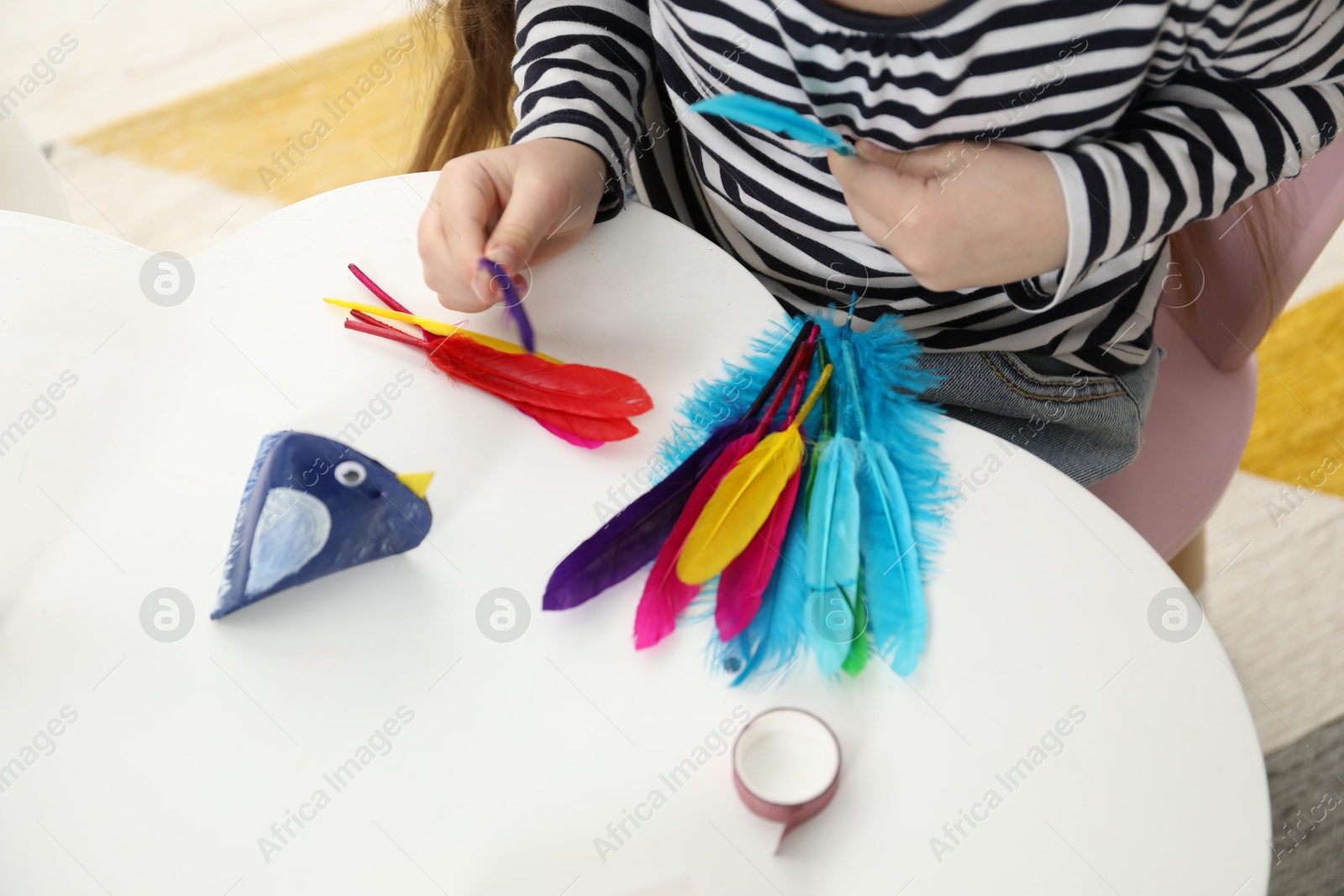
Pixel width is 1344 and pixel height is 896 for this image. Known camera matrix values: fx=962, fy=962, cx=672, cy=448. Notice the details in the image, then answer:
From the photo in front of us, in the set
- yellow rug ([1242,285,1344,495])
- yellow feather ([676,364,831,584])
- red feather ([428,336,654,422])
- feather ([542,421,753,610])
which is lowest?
yellow rug ([1242,285,1344,495])

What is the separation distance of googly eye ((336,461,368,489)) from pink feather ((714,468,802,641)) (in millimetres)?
256

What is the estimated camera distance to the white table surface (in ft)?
1.82

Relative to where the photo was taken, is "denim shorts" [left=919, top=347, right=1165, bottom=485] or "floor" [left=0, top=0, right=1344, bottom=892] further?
"floor" [left=0, top=0, right=1344, bottom=892]

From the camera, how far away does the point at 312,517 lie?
0.65 m

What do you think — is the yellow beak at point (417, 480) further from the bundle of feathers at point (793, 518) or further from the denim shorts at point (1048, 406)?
the denim shorts at point (1048, 406)

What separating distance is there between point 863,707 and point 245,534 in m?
0.42

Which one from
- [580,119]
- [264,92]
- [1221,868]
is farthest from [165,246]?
[1221,868]

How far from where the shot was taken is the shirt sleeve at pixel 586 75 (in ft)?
2.69

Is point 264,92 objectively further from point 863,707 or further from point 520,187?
point 863,707

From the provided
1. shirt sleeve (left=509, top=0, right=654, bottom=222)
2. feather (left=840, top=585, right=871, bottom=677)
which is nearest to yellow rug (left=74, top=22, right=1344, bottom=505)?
shirt sleeve (left=509, top=0, right=654, bottom=222)

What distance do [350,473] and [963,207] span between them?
18.5 inches

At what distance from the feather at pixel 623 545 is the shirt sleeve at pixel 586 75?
0.26 metres

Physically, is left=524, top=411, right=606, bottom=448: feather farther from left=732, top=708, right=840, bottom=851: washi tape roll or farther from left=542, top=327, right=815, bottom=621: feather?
left=732, top=708, right=840, bottom=851: washi tape roll

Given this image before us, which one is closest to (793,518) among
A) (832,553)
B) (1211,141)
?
(832,553)
